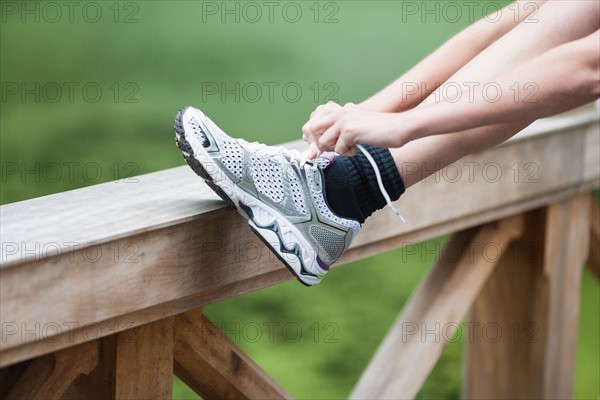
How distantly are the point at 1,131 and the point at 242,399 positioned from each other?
2092mm

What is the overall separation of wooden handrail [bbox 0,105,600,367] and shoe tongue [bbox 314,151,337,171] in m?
0.13

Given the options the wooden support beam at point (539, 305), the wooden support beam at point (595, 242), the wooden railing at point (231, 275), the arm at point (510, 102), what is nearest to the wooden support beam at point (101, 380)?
the wooden railing at point (231, 275)

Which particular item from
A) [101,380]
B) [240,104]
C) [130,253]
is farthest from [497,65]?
[240,104]

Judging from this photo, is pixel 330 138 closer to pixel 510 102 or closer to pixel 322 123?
pixel 322 123

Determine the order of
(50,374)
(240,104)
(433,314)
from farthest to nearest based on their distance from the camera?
(240,104) < (433,314) < (50,374)

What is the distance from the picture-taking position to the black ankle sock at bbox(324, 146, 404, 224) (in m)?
1.29

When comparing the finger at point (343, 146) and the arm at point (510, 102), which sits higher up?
the arm at point (510, 102)

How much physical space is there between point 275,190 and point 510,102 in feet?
1.01

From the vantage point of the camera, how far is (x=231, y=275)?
1.28 meters

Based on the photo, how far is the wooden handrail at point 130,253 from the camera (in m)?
1.07

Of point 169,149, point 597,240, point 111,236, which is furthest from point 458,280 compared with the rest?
point 169,149

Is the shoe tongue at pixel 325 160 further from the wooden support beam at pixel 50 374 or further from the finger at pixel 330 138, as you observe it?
the wooden support beam at pixel 50 374

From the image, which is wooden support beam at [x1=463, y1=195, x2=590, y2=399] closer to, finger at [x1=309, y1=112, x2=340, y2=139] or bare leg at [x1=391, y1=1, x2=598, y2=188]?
bare leg at [x1=391, y1=1, x2=598, y2=188]

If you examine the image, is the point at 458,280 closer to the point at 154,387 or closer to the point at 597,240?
the point at 597,240
